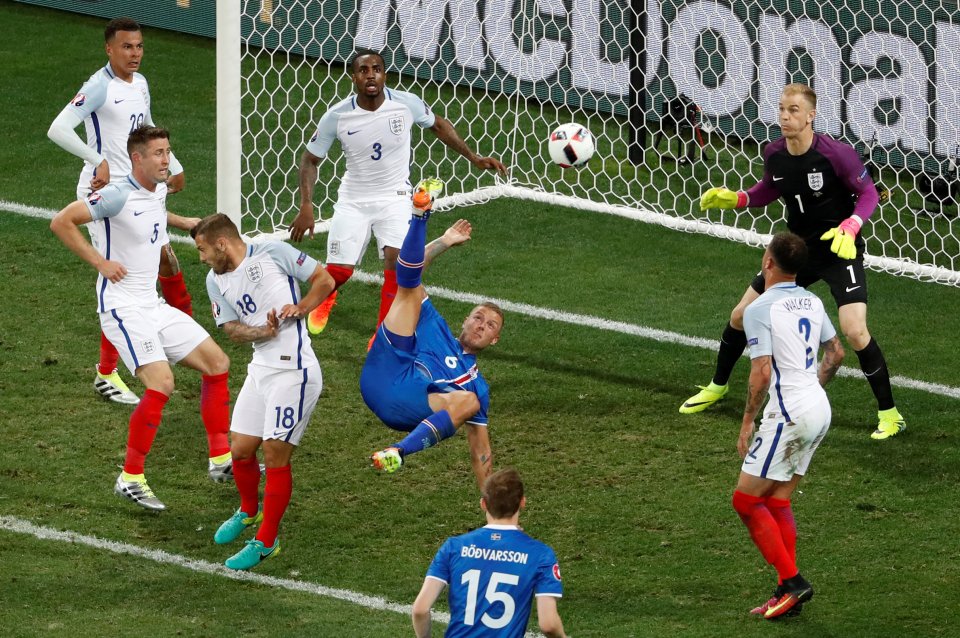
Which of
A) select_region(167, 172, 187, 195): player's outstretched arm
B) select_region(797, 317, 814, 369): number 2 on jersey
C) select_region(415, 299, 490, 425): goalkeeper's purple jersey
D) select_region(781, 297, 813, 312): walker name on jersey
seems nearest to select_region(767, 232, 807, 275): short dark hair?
select_region(781, 297, 813, 312): walker name on jersey

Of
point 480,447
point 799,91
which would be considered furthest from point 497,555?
point 799,91

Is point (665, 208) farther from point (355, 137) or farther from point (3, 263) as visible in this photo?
point (3, 263)

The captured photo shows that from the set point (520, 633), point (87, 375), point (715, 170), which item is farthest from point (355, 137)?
point (520, 633)

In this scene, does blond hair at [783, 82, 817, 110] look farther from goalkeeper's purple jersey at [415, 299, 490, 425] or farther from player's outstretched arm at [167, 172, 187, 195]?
player's outstretched arm at [167, 172, 187, 195]

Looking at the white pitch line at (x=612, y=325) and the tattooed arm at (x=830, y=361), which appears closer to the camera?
the tattooed arm at (x=830, y=361)

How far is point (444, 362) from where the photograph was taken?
25.1ft

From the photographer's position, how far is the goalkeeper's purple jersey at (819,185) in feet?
28.6

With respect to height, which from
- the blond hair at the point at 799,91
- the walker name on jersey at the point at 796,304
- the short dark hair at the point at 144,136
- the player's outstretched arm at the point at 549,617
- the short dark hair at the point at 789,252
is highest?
the blond hair at the point at 799,91

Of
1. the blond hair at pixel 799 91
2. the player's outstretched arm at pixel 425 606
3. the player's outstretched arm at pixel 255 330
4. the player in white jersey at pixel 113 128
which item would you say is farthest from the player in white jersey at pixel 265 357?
the blond hair at pixel 799 91

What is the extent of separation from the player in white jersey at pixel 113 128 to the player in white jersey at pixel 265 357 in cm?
192

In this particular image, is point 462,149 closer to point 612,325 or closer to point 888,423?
point 612,325

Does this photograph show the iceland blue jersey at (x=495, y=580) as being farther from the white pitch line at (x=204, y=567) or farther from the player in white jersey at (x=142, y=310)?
the player in white jersey at (x=142, y=310)

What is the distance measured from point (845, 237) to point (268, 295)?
126 inches

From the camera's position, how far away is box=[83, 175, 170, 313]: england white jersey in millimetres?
8211
